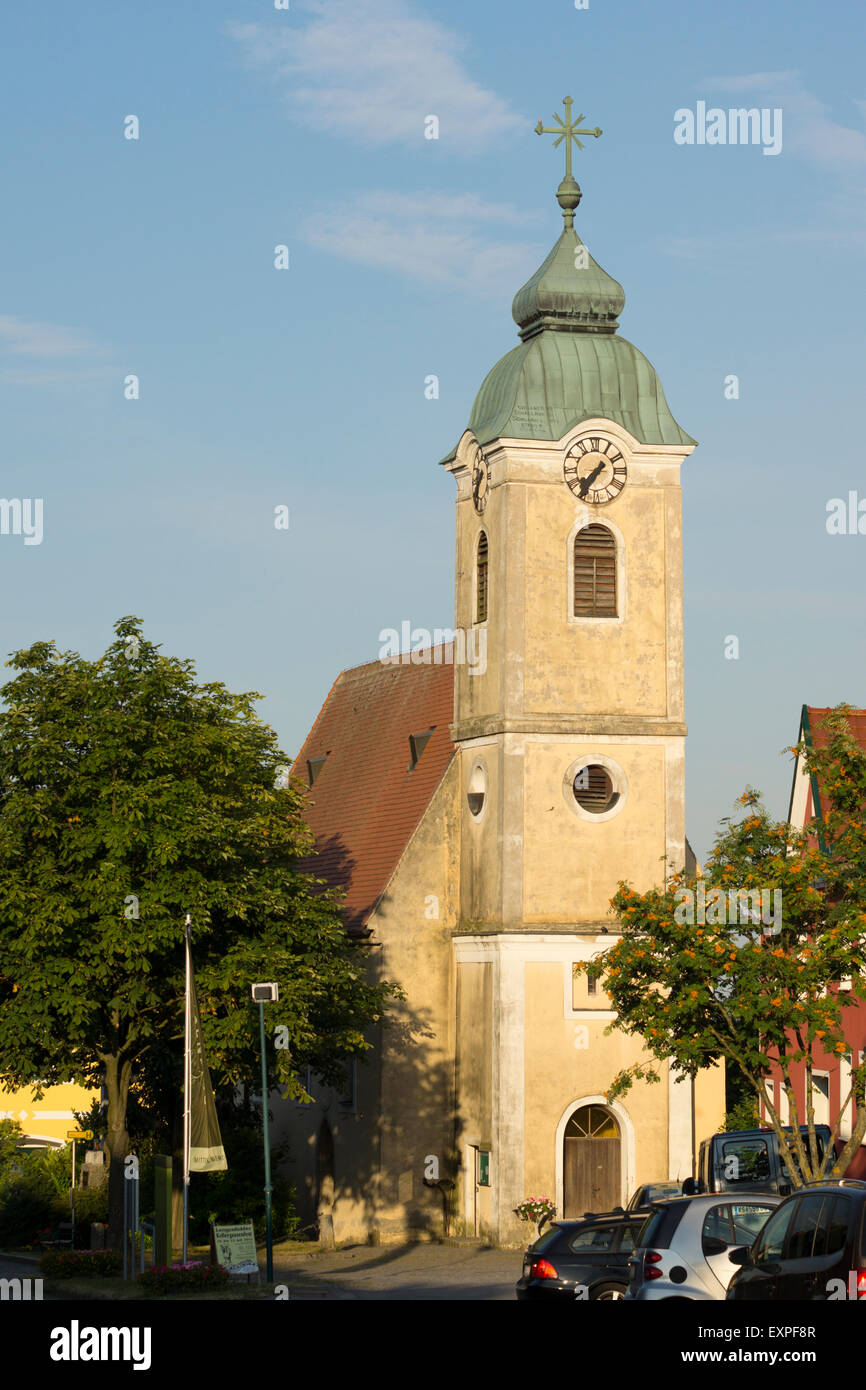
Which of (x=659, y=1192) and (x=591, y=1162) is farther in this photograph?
(x=591, y=1162)

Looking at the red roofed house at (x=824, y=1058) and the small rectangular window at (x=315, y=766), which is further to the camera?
the small rectangular window at (x=315, y=766)

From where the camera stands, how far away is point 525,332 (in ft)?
137

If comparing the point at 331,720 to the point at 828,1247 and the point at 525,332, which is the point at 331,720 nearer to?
the point at 525,332

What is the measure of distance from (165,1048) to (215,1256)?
24.4 feet

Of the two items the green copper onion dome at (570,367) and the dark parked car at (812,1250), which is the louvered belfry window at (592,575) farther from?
the dark parked car at (812,1250)

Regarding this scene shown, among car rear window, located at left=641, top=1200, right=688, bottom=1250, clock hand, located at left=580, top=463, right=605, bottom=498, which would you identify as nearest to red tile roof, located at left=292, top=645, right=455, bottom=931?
clock hand, located at left=580, top=463, right=605, bottom=498

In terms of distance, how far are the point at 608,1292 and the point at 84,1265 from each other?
12.0m

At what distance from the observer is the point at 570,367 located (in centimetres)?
4012

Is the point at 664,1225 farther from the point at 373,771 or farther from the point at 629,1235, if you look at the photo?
the point at 373,771

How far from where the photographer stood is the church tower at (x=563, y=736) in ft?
124

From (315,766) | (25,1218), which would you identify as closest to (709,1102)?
(25,1218)

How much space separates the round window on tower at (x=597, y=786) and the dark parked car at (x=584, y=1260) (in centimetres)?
1602

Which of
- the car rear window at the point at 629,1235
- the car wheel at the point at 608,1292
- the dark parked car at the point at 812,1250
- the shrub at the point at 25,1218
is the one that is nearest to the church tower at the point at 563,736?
the shrub at the point at 25,1218

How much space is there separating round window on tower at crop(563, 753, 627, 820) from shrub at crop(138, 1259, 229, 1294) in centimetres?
Result: 1462
